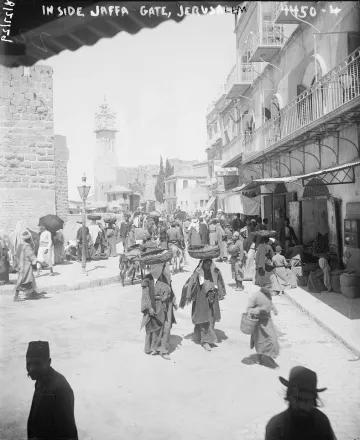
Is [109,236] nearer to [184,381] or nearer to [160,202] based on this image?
[184,381]

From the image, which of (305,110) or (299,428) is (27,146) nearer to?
(305,110)

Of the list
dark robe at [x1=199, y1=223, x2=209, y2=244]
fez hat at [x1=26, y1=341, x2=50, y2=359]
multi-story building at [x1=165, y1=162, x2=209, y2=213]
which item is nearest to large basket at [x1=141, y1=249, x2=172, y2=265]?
fez hat at [x1=26, y1=341, x2=50, y2=359]

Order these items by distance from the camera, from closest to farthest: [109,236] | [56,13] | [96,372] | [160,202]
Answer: [56,13]
[96,372]
[109,236]
[160,202]

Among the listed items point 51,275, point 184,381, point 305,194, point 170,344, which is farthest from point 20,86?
point 184,381

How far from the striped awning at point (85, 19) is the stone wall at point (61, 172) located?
15755 millimetres

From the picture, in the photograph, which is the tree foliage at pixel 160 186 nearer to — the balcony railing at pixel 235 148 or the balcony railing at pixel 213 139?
the balcony railing at pixel 213 139

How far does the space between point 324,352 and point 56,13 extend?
19.0ft

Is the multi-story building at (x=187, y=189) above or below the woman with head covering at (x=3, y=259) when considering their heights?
above

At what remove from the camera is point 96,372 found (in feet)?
18.1

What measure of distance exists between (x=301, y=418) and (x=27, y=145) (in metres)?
13.6

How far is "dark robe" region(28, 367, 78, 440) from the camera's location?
9.71 ft

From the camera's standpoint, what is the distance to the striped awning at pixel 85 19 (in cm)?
511

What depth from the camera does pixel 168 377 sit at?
5406 mm

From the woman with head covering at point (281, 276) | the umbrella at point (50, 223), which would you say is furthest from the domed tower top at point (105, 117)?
the woman with head covering at point (281, 276)
